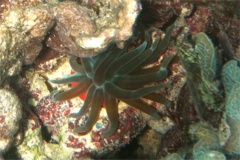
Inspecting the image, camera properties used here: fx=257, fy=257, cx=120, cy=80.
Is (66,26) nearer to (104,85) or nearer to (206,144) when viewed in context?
(104,85)

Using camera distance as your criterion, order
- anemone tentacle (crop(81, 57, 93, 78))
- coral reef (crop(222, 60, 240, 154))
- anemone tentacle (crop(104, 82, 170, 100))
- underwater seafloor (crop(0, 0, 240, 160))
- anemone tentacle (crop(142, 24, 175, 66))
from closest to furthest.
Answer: underwater seafloor (crop(0, 0, 240, 160)), coral reef (crop(222, 60, 240, 154)), anemone tentacle (crop(104, 82, 170, 100)), anemone tentacle (crop(81, 57, 93, 78)), anemone tentacle (crop(142, 24, 175, 66))

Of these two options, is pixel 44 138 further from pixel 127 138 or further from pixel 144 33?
pixel 144 33

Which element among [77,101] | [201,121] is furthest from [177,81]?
[77,101]

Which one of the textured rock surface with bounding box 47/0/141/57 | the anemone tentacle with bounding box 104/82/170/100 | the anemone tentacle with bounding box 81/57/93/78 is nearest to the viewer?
the textured rock surface with bounding box 47/0/141/57

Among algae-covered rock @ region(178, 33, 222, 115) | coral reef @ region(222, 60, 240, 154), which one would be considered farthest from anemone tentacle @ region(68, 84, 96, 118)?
coral reef @ region(222, 60, 240, 154)

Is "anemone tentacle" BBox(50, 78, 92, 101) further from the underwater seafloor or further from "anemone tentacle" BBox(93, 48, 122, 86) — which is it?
"anemone tentacle" BBox(93, 48, 122, 86)

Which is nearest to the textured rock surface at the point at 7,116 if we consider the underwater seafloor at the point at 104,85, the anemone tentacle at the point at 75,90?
the underwater seafloor at the point at 104,85

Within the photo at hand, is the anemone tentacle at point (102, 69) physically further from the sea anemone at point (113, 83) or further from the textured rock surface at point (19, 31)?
the textured rock surface at point (19, 31)
